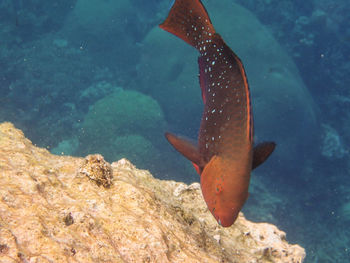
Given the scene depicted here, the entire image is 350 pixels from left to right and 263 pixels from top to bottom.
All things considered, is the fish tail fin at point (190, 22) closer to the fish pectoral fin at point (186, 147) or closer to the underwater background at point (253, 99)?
the fish pectoral fin at point (186, 147)

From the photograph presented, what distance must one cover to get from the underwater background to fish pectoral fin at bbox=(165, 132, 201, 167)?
26.0ft

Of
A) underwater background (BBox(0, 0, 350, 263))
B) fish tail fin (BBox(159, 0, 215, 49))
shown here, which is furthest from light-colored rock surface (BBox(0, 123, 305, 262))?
underwater background (BBox(0, 0, 350, 263))

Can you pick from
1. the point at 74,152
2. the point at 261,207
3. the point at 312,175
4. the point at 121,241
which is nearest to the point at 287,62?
the point at 312,175

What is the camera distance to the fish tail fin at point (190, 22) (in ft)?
6.03

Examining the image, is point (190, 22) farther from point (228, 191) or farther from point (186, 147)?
point (228, 191)

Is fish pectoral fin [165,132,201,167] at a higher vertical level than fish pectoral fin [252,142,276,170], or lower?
lower

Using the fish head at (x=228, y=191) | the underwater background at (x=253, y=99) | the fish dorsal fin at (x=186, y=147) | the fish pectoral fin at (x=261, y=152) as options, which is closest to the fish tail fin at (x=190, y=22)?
the fish dorsal fin at (x=186, y=147)

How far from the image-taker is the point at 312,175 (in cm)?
1078

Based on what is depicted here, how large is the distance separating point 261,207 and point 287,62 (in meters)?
6.98

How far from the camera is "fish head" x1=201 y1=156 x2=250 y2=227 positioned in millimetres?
1330

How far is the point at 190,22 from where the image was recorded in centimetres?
191

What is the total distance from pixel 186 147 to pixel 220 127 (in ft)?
0.92

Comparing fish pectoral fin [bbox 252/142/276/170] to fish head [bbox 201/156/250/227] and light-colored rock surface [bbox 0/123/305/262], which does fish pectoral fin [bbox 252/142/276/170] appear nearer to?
fish head [bbox 201/156/250/227]

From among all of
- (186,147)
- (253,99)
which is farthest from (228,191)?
(253,99)
